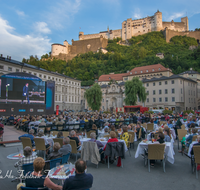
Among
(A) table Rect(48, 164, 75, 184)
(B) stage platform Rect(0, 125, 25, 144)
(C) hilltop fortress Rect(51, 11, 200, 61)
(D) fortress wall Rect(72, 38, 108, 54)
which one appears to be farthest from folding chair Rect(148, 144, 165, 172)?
(D) fortress wall Rect(72, 38, 108, 54)

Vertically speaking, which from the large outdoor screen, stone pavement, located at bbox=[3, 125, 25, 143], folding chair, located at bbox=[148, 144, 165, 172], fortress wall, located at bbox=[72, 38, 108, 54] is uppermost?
fortress wall, located at bbox=[72, 38, 108, 54]

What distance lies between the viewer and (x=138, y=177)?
17.2ft

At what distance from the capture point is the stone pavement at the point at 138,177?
15.0 feet

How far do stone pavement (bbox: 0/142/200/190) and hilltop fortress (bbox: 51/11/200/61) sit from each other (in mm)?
106170

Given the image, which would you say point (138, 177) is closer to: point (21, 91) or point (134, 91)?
point (21, 91)

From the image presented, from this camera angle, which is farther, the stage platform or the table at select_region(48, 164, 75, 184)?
the stage platform

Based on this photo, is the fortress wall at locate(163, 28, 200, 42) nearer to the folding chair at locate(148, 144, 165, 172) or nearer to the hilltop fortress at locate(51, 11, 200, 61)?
the hilltop fortress at locate(51, 11, 200, 61)

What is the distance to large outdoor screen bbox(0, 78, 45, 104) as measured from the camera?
24.4 meters

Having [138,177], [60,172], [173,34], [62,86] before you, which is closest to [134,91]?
[62,86]

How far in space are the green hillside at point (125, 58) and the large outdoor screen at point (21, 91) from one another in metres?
53.0

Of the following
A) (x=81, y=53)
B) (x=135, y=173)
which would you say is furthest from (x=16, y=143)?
(x=81, y=53)

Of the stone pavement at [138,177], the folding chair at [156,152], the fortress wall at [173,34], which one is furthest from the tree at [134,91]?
the fortress wall at [173,34]

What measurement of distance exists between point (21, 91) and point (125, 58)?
71.7m

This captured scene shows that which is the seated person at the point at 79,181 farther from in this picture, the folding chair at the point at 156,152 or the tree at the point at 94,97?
the tree at the point at 94,97
